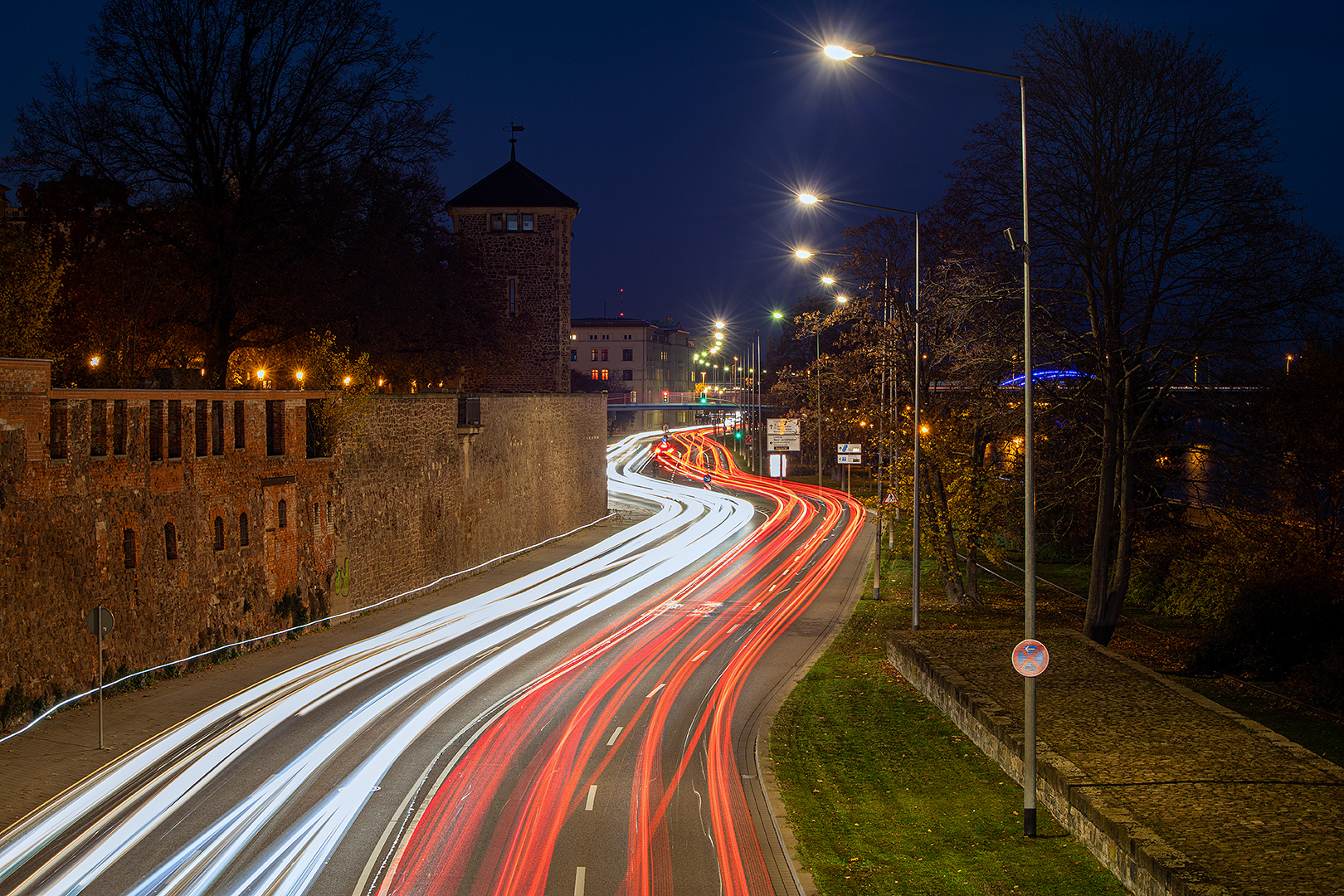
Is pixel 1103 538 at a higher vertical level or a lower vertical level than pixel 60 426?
lower

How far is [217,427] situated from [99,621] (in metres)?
6.66

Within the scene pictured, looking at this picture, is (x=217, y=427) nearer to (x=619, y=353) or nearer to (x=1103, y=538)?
(x=1103, y=538)

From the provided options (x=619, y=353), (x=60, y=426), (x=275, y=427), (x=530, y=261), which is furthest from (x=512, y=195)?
(x=619, y=353)

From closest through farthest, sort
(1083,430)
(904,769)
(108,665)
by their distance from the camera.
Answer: (904,769) → (108,665) → (1083,430)

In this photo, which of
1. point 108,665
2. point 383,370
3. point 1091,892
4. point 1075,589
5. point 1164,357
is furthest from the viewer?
point 383,370

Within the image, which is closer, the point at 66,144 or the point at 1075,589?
the point at 66,144

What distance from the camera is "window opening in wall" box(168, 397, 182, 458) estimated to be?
20.7 metres

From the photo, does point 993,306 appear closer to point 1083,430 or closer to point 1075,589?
point 1083,430

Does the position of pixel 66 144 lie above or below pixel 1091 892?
above

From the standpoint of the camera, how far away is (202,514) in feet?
69.9

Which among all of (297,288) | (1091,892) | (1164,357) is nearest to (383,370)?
(297,288)

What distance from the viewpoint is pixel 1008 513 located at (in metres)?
30.3

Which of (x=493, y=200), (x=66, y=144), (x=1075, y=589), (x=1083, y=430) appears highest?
(x=493, y=200)

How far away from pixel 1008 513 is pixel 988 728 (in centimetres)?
1581
